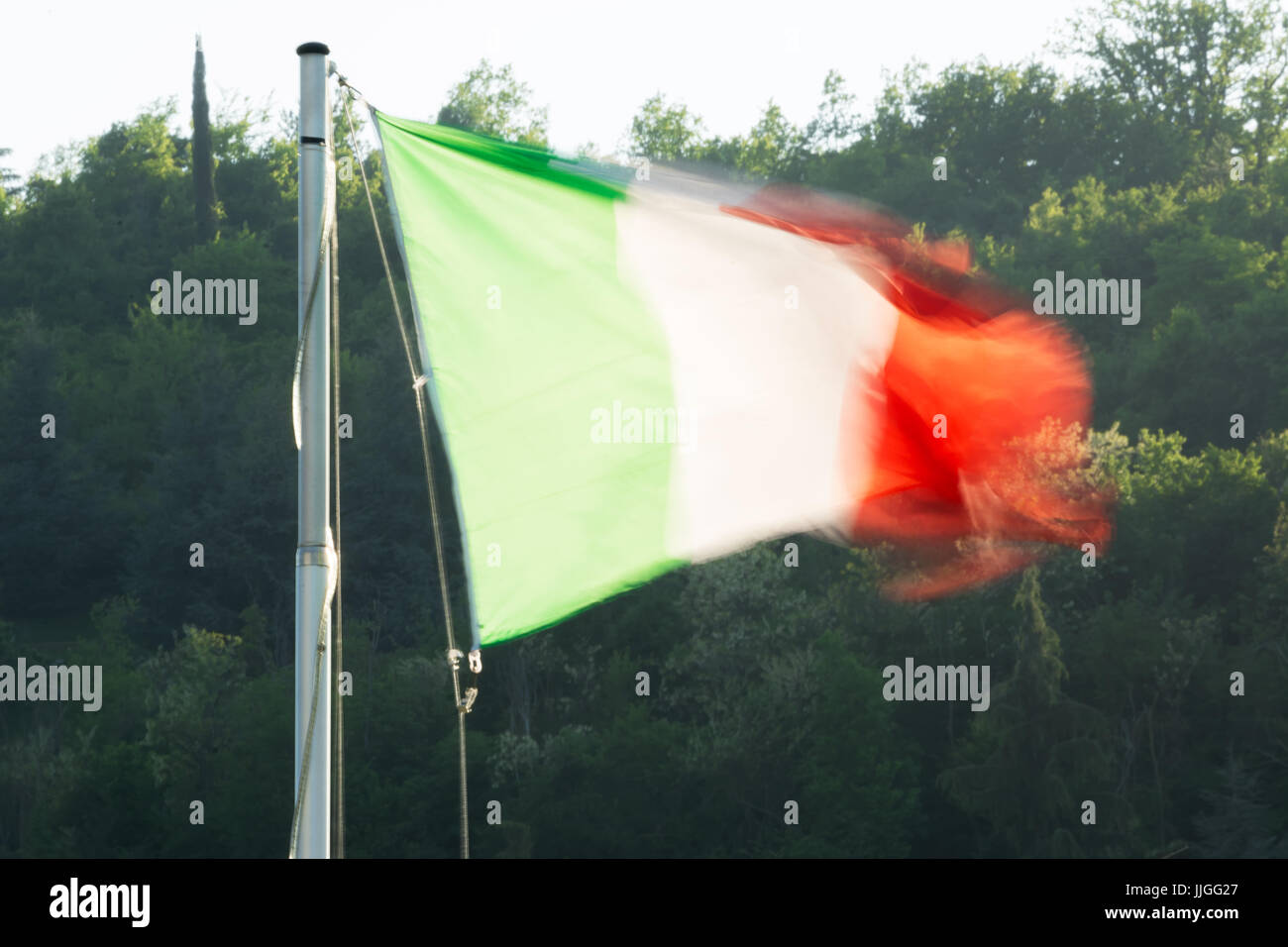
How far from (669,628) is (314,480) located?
5508 centimetres

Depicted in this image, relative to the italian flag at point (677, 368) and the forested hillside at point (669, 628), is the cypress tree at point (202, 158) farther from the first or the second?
the italian flag at point (677, 368)

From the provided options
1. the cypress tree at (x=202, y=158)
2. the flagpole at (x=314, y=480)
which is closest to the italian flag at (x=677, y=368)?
the flagpole at (x=314, y=480)

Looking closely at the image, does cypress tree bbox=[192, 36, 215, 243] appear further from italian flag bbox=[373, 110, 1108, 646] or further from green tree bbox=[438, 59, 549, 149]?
italian flag bbox=[373, 110, 1108, 646]

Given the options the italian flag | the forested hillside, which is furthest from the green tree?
the italian flag

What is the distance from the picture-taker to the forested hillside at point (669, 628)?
5175 cm

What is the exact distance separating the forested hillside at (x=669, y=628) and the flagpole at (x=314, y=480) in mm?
42072

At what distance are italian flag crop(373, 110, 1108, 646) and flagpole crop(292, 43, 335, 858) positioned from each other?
1.00 meters

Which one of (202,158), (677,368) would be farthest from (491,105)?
(677,368)

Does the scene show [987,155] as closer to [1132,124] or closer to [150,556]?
[1132,124]

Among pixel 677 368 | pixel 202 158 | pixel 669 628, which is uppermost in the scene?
pixel 202 158

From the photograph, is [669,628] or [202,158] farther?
[202,158]

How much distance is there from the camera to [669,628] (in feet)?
199

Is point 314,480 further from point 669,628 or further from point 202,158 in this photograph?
point 202,158

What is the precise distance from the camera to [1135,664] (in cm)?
5275
